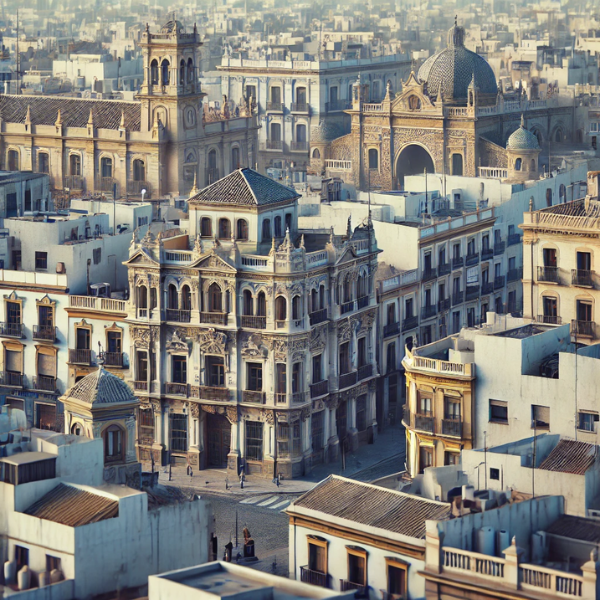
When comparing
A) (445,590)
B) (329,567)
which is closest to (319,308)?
(329,567)

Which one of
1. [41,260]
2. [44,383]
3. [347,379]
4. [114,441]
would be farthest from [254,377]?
[114,441]

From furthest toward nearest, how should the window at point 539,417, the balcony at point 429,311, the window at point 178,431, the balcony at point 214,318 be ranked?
the balcony at point 429,311
the window at point 178,431
the balcony at point 214,318
the window at point 539,417

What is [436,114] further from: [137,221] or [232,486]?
[232,486]

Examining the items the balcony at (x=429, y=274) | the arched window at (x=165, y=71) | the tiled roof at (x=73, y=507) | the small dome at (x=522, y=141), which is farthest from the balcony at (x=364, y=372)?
the arched window at (x=165, y=71)

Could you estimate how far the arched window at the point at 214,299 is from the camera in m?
105

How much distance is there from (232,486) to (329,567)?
94.1 feet

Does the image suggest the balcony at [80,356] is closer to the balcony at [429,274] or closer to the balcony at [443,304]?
the balcony at [429,274]

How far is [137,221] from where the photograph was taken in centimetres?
12425

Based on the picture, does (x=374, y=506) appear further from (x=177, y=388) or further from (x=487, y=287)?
(x=487, y=287)

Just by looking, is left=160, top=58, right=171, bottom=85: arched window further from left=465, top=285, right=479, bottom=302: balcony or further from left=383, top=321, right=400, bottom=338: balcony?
left=383, top=321, right=400, bottom=338: balcony

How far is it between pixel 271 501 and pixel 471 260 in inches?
1074

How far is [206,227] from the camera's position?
10769 centimetres

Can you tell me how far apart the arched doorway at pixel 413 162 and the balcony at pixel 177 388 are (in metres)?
57.3

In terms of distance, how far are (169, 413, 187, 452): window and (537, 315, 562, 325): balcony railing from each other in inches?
707
